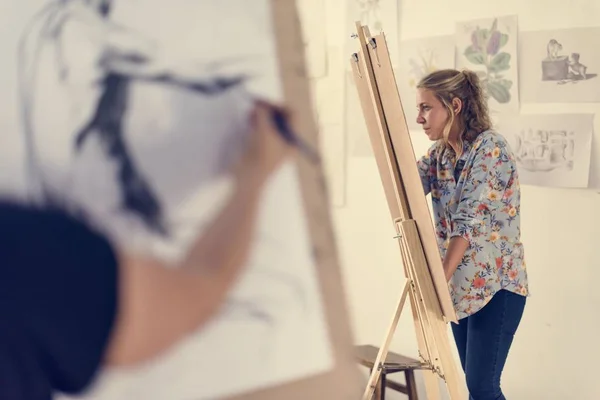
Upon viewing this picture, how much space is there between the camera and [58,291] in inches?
24.7

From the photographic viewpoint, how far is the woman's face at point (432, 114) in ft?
4.96

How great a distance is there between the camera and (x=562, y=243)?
1.88 meters

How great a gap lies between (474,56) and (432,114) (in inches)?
23.3

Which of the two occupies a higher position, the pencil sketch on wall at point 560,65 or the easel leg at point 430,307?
the pencil sketch on wall at point 560,65

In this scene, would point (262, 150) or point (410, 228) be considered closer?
point (262, 150)

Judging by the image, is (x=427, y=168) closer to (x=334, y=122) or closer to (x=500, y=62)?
(x=500, y=62)

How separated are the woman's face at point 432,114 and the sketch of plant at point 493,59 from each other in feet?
1.72

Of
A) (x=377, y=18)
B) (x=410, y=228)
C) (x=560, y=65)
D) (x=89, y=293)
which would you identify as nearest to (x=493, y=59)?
(x=560, y=65)

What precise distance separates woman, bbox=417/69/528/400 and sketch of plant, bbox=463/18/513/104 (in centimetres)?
47

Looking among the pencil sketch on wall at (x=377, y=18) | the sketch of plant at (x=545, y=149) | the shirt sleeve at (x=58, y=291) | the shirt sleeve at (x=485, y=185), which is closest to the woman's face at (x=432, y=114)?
the shirt sleeve at (x=485, y=185)

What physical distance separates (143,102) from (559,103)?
57.9 inches

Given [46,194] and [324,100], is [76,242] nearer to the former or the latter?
[46,194]

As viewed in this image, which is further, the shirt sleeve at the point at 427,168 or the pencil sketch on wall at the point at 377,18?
the pencil sketch on wall at the point at 377,18

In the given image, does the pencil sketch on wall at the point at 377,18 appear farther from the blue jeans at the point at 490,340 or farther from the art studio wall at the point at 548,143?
the blue jeans at the point at 490,340
